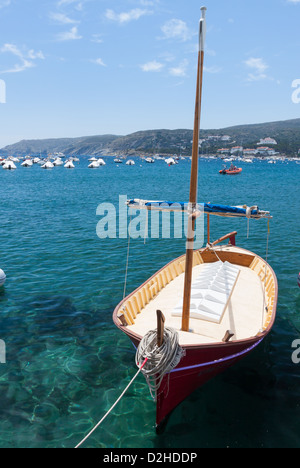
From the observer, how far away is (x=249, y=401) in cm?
1151

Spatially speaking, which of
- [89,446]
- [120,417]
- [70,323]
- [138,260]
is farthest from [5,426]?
[138,260]

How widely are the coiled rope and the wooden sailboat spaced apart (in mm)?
313

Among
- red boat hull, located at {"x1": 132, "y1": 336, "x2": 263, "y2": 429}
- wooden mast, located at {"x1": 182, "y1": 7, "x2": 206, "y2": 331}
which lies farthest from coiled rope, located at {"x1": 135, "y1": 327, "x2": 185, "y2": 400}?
wooden mast, located at {"x1": 182, "y1": 7, "x2": 206, "y2": 331}

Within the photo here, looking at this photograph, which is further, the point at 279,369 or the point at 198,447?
the point at 279,369

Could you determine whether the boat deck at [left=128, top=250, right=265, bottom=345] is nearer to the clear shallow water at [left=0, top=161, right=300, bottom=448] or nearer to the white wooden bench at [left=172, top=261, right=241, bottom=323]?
the white wooden bench at [left=172, top=261, right=241, bottom=323]

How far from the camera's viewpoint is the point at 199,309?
523 inches

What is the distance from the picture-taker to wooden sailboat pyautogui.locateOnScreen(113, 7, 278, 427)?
10398mm

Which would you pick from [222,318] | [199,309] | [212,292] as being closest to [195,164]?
[199,309]

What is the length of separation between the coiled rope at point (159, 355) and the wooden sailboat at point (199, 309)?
0.31 m

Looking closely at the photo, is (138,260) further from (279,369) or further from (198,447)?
(198,447)

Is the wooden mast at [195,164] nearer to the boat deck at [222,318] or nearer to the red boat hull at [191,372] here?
the boat deck at [222,318]

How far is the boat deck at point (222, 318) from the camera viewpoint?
39.1ft
